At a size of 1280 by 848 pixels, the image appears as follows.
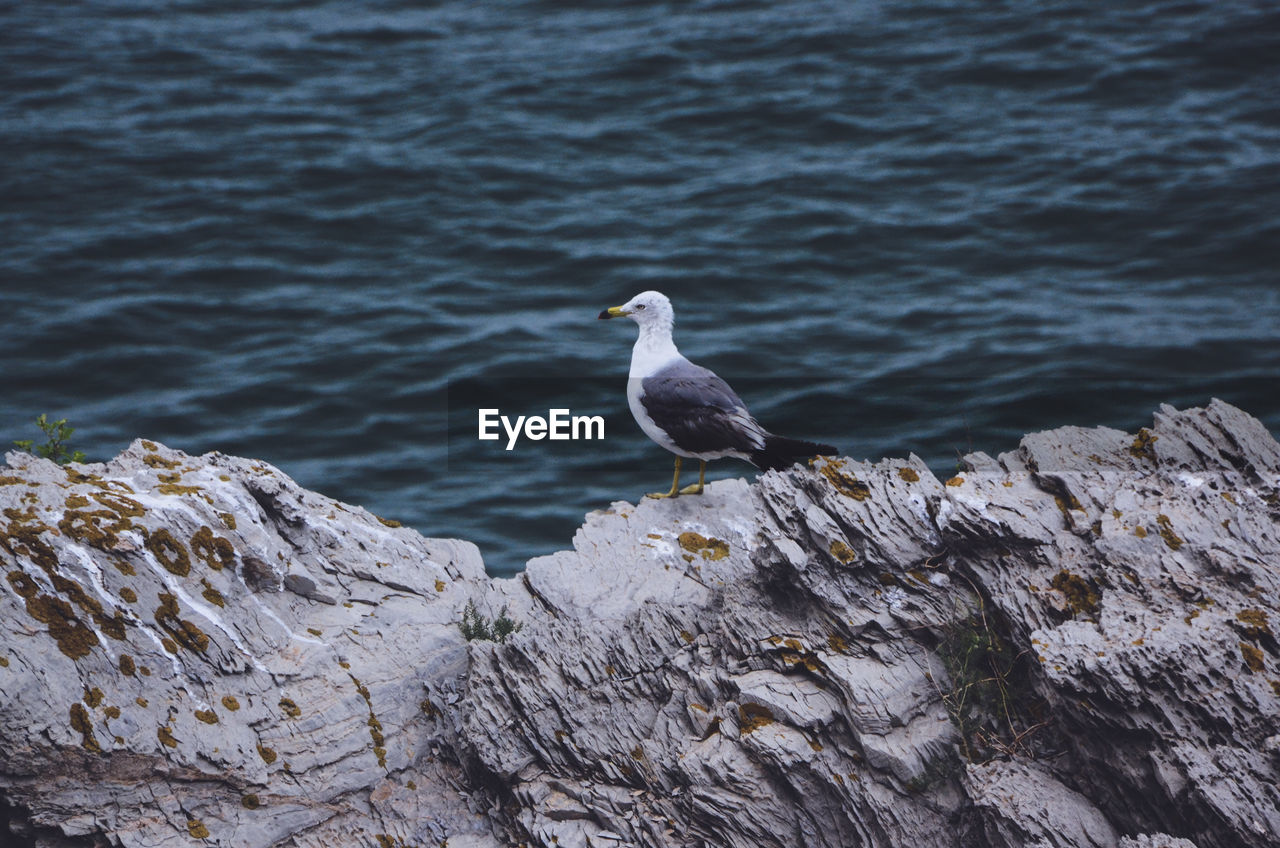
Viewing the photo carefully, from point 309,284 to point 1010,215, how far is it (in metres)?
11.9

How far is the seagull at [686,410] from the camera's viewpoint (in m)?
8.86

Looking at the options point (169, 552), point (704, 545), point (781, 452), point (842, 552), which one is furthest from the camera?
point (781, 452)

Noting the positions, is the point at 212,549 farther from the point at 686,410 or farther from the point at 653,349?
the point at 653,349

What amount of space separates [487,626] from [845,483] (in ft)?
8.38

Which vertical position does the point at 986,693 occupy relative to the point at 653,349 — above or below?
below

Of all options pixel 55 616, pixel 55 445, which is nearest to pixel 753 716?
pixel 55 616

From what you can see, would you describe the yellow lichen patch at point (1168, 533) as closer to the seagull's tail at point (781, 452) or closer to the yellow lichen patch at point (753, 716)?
the yellow lichen patch at point (753, 716)

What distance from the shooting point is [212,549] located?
25.3 feet

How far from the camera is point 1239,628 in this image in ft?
18.9

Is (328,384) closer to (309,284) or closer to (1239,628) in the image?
(309,284)

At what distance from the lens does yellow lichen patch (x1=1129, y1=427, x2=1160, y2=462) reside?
289 inches

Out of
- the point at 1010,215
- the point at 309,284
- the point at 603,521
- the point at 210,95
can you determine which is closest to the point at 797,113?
the point at 1010,215

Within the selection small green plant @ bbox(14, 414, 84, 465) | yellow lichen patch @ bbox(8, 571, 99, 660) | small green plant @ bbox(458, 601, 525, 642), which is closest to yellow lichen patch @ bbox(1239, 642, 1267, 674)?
small green plant @ bbox(458, 601, 525, 642)

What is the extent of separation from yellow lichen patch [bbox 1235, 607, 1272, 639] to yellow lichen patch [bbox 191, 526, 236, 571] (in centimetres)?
582
